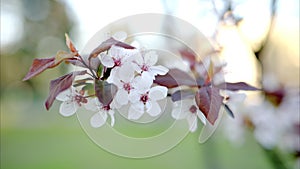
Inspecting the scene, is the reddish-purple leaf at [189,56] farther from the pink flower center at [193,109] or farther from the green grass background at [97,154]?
the green grass background at [97,154]

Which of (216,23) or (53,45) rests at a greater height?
(216,23)

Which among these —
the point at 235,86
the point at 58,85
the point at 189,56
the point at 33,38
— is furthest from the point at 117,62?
the point at 33,38

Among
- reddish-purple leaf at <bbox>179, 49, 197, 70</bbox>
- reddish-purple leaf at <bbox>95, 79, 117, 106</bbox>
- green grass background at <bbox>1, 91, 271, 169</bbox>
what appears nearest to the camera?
reddish-purple leaf at <bbox>95, 79, 117, 106</bbox>

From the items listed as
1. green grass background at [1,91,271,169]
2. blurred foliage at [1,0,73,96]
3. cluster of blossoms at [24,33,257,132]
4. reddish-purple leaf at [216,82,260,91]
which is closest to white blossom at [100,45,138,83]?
cluster of blossoms at [24,33,257,132]

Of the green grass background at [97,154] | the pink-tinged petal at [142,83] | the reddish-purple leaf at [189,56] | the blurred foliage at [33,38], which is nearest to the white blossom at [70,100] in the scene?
the pink-tinged petal at [142,83]

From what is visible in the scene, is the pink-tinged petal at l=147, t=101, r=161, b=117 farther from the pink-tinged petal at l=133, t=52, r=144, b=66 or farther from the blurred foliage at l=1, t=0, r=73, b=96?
the blurred foliage at l=1, t=0, r=73, b=96

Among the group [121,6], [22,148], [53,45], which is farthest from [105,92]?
[53,45]

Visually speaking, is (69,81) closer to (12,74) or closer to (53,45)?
(53,45)
